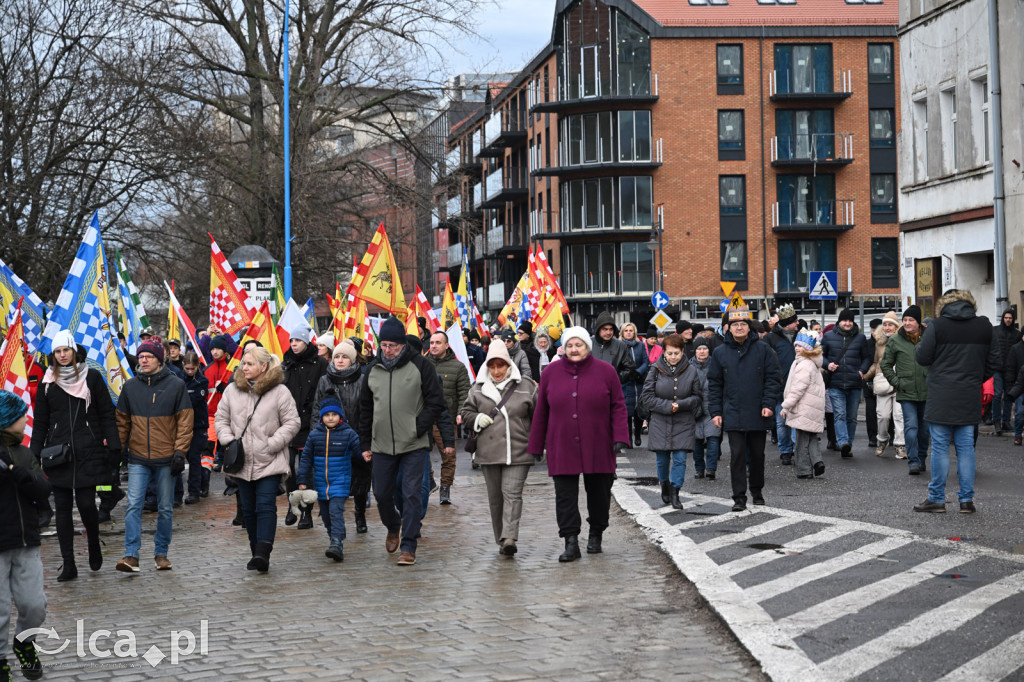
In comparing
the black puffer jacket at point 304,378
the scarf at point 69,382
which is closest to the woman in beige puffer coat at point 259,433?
the scarf at point 69,382

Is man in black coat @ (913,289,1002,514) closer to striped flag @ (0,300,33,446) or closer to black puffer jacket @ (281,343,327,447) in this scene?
black puffer jacket @ (281,343,327,447)

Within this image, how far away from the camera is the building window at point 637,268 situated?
6031 centimetres

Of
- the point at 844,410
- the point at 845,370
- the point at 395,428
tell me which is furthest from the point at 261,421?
the point at 844,410

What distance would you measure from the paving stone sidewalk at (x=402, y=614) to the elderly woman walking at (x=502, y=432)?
0.33m

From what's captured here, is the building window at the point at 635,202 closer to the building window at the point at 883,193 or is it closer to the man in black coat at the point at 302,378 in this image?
the building window at the point at 883,193

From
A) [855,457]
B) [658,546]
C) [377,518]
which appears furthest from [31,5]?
[658,546]

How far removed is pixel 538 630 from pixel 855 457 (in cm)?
1100

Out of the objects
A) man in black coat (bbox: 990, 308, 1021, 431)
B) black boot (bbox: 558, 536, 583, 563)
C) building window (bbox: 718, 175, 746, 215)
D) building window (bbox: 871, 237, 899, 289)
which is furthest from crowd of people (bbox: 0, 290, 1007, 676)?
building window (bbox: 871, 237, 899, 289)

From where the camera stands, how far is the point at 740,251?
195 ft

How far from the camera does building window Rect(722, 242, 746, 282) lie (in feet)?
195

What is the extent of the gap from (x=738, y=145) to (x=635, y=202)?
5122mm

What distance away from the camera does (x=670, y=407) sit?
13.2m

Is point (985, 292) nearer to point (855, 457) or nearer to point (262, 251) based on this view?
point (855, 457)

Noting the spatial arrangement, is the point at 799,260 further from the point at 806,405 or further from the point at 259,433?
the point at 259,433
